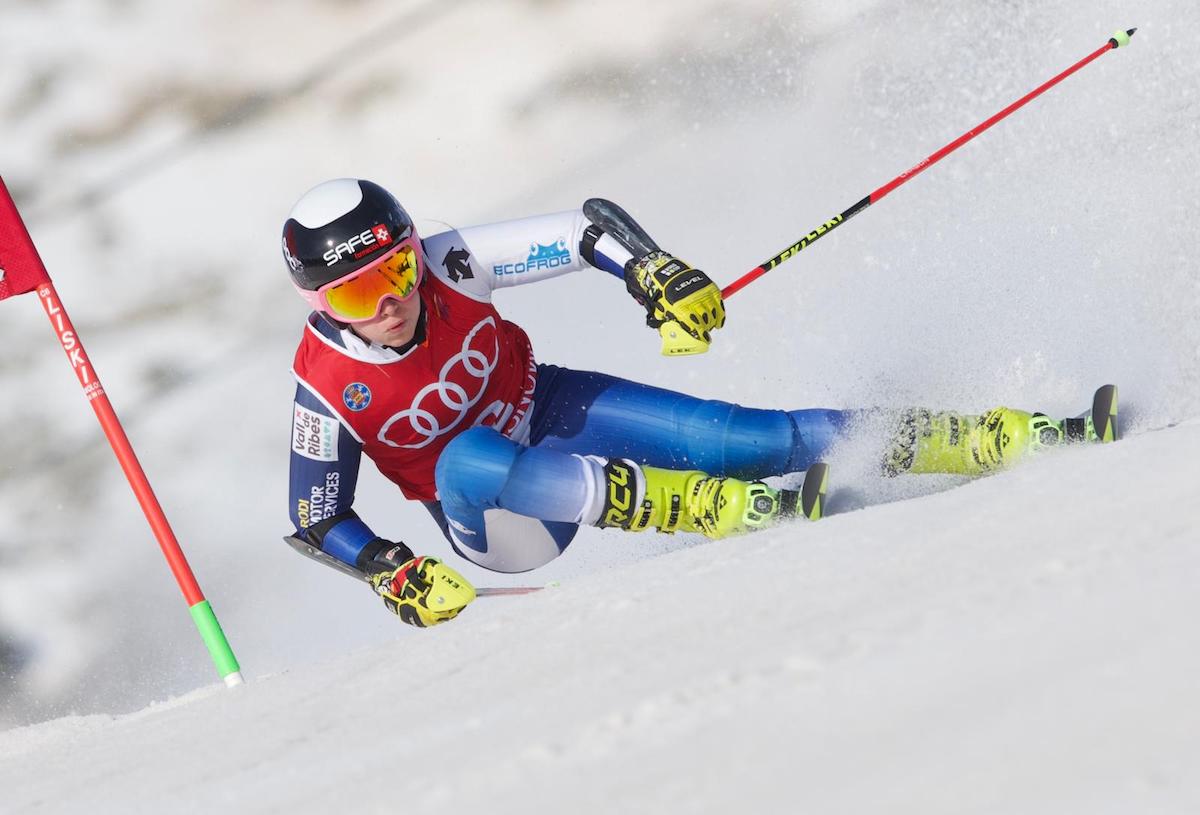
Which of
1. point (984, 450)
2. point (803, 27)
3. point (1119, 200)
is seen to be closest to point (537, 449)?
point (984, 450)

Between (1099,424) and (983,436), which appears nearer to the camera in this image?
(1099,424)

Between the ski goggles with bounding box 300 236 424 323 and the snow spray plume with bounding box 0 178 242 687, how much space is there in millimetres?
747

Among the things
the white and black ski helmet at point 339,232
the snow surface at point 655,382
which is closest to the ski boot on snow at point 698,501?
the snow surface at point 655,382

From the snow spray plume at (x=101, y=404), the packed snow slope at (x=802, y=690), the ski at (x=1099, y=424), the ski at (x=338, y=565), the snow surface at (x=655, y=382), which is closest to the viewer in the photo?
the packed snow slope at (x=802, y=690)

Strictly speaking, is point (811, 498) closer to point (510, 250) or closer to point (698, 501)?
point (698, 501)

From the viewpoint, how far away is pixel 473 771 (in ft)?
5.13

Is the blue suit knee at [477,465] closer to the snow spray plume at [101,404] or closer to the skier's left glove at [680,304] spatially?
the skier's left glove at [680,304]

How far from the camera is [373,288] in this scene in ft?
9.57

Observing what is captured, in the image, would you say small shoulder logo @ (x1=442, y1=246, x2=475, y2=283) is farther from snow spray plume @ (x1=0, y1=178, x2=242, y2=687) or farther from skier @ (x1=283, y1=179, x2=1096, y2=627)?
snow spray plume @ (x1=0, y1=178, x2=242, y2=687)

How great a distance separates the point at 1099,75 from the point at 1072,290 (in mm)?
1574

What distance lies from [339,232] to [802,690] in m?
1.74

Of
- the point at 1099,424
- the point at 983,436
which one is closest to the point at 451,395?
the point at 983,436

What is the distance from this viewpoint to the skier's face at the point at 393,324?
9.66 ft

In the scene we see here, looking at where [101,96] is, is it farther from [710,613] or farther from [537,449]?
[710,613]
